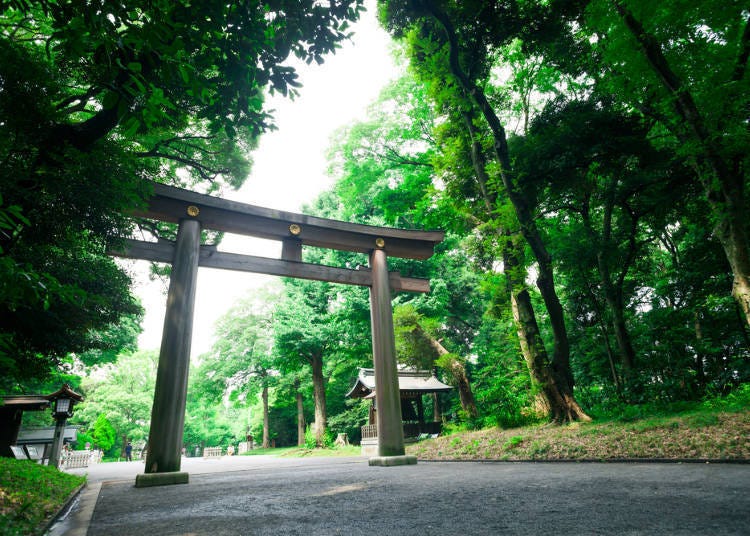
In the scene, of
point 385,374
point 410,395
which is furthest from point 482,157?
point 410,395

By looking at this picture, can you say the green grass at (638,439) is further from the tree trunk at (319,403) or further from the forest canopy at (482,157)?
the tree trunk at (319,403)

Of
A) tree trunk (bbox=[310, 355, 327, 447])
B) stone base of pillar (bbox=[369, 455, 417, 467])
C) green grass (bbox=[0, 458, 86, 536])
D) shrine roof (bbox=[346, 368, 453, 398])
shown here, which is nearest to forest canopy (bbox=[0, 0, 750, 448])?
green grass (bbox=[0, 458, 86, 536])

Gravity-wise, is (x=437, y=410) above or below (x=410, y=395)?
below

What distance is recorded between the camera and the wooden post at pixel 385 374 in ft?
23.2

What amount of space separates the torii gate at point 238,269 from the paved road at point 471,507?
1222 mm

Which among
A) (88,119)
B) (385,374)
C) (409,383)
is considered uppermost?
(88,119)

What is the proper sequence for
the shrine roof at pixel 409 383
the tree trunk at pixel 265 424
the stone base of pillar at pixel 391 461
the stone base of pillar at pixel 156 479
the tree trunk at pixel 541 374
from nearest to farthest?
1. the stone base of pillar at pixel 156 479
2. the stone base of pillar at pixel 391 461
3. the tree trunk at pixel 541 374
4. the shrine roof at pixel 409 383
5. the tree trunk at pixel 265 424

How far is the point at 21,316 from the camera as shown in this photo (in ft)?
13.9

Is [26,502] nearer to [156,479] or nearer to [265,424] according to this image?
[156,479]

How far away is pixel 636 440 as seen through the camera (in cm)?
572

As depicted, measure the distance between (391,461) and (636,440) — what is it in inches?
151

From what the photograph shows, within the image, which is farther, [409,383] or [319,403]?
[319,403]

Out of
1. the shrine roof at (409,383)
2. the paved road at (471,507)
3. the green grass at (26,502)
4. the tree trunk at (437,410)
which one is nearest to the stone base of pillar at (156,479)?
the green grass at (26,502)

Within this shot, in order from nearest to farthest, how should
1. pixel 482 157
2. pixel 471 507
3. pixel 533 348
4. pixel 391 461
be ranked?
pixel 471 507 < pixel 391 461 < pixel 533 348 < pixel 482 157
